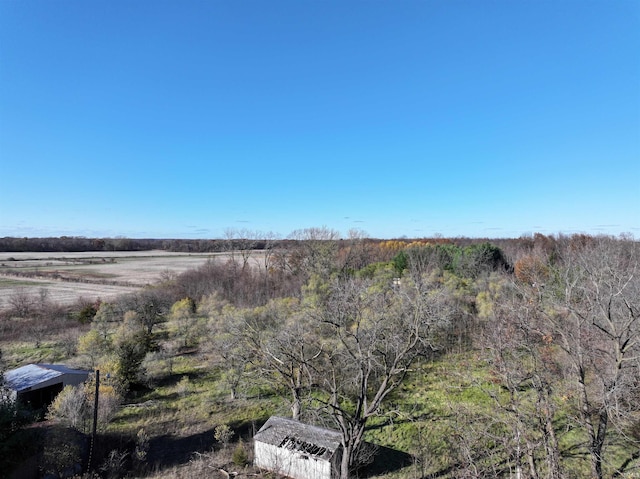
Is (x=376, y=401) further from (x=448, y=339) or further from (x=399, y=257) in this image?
(x=399, y=257)

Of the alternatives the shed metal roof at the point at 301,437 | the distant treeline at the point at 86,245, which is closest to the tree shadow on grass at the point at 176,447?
the shed metal roof at the point at 301,437

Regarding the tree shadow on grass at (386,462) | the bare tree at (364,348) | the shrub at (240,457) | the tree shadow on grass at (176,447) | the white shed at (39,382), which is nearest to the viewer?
the bare tree at (364,348)

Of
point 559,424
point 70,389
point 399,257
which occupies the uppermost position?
point 399,257

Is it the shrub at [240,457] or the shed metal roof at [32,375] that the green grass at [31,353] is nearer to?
the shed metal roof at [32,375]

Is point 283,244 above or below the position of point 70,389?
above

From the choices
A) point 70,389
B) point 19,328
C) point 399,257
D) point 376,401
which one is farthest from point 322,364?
point 19,328

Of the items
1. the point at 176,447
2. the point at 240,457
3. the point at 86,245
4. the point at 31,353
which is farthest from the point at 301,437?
the point at 86,245
